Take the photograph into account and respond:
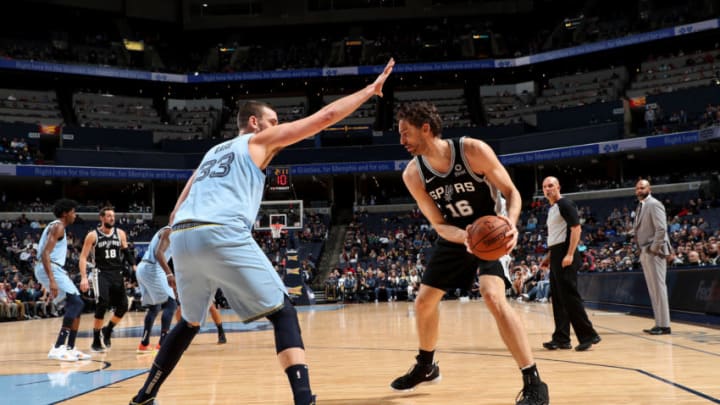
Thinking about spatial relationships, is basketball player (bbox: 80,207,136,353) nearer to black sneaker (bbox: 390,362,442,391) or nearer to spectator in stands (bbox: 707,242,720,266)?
black sneaker (bbox: 390,362,442,391)

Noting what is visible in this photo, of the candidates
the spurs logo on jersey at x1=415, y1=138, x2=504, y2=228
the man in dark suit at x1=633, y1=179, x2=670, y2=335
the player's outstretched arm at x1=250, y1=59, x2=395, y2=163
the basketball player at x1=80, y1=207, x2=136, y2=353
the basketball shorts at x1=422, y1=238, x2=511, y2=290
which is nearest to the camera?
the player's outstretched arm at x1=250, y1=59, x2=395, y2=163

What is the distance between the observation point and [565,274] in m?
8.45

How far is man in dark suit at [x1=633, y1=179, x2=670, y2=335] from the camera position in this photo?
9.67 m

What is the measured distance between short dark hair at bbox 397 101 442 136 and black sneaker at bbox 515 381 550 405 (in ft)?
6.09

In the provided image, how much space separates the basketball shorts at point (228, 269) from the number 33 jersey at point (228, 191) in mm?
69

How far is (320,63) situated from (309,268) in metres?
18.9

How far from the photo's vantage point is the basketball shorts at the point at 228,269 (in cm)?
388

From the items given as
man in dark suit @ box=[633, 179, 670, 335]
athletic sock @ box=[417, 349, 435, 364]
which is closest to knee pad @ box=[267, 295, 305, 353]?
athletic sock @ box=[417, 349, 435, 364]

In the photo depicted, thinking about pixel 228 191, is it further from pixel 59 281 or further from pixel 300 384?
pixel 59 281

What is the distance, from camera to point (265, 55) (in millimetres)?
49438

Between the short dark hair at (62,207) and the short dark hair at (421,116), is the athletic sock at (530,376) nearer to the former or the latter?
the short dark hair at (421,116)

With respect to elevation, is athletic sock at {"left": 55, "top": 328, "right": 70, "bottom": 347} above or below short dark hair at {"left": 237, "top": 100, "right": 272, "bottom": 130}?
below

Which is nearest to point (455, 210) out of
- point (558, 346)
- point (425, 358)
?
point (425, 358)

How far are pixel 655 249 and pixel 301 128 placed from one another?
730 cm
